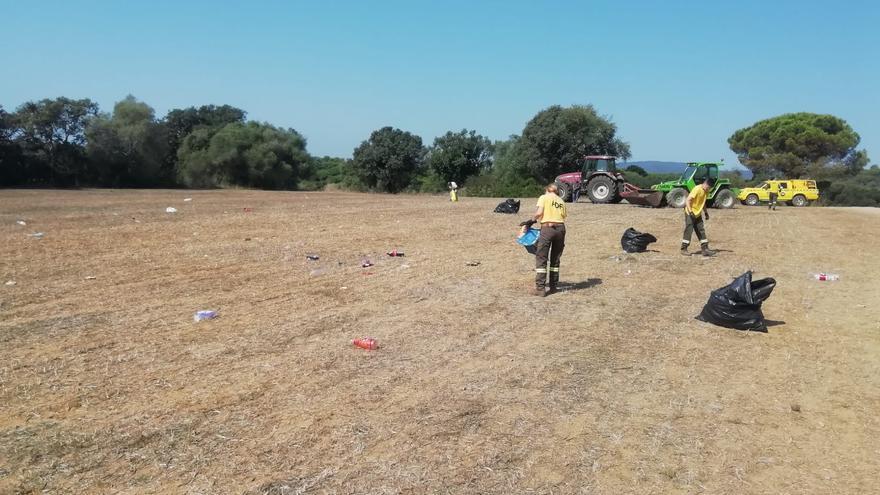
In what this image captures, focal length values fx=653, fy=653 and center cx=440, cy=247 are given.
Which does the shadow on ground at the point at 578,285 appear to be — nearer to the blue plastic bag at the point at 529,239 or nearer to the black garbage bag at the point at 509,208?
the blue plastic bag at the point at 529,239

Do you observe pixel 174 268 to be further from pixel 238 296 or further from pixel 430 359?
pixel 430 359

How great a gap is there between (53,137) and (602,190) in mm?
37878

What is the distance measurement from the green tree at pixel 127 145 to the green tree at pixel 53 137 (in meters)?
0.88

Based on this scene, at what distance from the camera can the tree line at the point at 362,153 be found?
143 feet

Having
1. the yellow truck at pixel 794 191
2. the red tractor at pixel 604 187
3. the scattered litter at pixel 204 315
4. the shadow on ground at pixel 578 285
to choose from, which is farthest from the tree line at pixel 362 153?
the scattered litter at pixel 204 315

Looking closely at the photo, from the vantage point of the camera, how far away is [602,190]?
86.1ft

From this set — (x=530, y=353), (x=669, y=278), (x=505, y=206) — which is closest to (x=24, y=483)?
(x=530, y=353)

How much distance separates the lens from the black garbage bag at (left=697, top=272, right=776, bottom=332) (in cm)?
724

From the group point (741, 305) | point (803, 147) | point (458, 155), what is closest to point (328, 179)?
point (458, 155)

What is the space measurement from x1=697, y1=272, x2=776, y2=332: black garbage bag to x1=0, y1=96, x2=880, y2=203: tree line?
1359 inches

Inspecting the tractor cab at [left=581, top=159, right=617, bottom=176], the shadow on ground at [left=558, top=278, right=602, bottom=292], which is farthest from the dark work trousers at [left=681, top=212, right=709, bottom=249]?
the tractor cab at [left=581, top=159, right=617, bottom=176]

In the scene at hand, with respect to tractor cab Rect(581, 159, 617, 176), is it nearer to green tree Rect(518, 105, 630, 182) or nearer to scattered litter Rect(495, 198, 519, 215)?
scattered litter Rect(495, 198, 519, 215)

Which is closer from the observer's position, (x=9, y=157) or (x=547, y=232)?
(x=547, y=232)

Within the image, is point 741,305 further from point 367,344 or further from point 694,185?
point 694,185
